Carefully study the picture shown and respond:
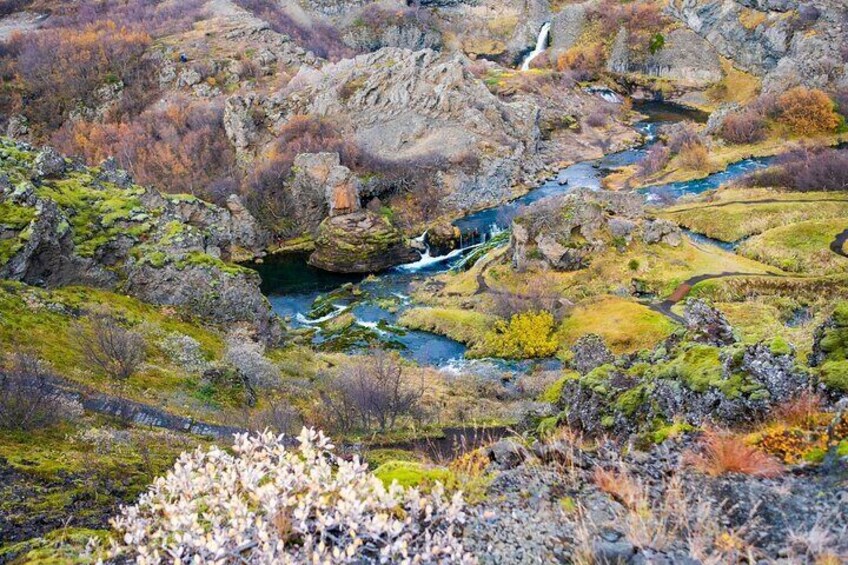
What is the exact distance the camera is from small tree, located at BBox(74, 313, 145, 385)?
63.0ft

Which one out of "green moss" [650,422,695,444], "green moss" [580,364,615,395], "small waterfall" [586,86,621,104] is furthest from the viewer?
"small waterfall" [586,86,621,104]

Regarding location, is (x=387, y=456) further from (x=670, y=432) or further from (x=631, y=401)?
(x=670, y=432)

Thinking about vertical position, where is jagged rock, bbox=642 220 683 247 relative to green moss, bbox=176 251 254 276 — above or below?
below

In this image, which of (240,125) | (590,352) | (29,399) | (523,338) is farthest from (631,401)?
(240,125)

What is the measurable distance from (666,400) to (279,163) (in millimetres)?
81472

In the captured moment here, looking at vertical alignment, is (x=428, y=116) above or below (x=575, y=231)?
above

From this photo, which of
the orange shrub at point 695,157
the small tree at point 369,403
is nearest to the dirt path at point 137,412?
the small tree at point 369,403

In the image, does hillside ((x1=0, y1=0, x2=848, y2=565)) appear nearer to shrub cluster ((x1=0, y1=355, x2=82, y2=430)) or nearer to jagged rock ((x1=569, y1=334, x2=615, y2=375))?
shrub cluster ((x1=0, y1=355, x2=82, y2=430))

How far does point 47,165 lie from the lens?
→ 3159 cm

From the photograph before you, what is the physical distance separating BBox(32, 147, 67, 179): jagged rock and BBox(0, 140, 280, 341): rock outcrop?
0.05 metres

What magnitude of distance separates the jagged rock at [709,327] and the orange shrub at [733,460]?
6723 mm

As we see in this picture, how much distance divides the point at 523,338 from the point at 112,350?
98.3 ft

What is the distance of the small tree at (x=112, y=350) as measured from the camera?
1920 cm

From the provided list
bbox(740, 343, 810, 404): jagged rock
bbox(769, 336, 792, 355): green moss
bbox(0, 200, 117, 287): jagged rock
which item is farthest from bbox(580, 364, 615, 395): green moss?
bbox(0, 200, 117, 287): jagged rock
